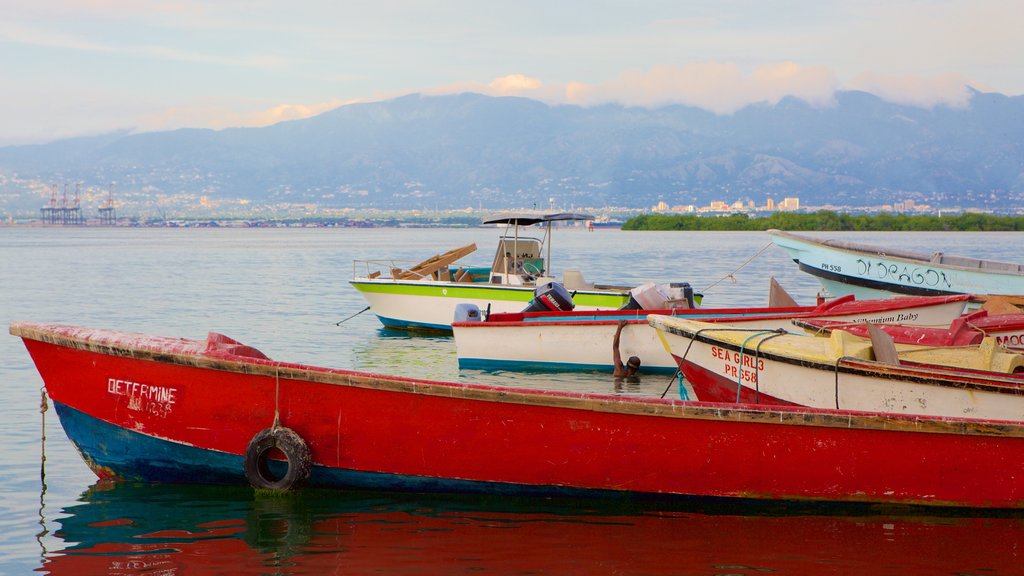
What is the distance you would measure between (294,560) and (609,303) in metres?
14.0

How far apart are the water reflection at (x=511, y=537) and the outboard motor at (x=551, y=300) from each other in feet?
30.4

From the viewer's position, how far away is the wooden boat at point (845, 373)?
994 centimetres

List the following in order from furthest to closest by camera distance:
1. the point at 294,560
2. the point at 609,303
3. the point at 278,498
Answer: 1. the point at 609,303
2. the point at 278,498
3. the point at 294,560

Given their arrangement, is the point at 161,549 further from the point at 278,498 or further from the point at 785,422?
the point at 785,422

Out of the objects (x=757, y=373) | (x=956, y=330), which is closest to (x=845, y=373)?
(x=757, y=373)

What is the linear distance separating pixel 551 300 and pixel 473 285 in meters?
4.77

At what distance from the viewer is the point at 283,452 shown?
31.9 ft

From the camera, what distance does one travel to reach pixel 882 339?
10.6m

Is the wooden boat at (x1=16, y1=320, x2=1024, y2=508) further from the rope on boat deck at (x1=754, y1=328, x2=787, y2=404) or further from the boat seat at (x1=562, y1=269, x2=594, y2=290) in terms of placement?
the boat seat at (x1=562, y1=269, x2=594, y2=290)

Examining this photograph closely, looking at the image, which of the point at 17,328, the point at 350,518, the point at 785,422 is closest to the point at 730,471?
the point at 785,422

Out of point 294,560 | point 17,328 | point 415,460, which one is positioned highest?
point 17,328

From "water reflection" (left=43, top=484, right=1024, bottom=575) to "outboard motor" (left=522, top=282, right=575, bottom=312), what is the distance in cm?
927

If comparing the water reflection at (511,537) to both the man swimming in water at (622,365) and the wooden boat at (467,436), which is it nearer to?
the wooden boat at (467,436)

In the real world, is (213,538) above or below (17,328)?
below
